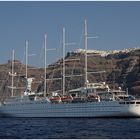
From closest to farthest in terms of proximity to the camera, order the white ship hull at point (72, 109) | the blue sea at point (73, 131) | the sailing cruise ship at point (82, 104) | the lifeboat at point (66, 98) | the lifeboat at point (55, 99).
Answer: the blue sea at point (73, 131) → the white ship hull at point (72, 109) → the sailing cruise ship at point (82, 104) → the lifeboat at point (66, 98) → the lifeboat at point (55, 99)

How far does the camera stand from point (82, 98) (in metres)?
→ 109

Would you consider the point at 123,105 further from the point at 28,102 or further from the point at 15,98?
the point at 15,98

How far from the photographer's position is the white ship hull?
10044 cm

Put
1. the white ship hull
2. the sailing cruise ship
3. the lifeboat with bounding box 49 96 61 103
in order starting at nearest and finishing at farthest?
the white ship hull → the sailing cruise ship → the lifeboat with bounding box 49 96 61 103

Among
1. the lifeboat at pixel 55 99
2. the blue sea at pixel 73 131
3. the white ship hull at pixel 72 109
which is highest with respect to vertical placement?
the lifeboat at pixel 55 99

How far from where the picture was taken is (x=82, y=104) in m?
108

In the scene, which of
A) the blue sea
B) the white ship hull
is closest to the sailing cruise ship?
the white ship hull

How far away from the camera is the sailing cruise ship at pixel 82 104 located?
10106 cm

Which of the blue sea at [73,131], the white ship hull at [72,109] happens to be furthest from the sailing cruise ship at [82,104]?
the blue sea at [73,131]

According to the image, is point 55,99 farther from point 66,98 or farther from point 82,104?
point 82,104

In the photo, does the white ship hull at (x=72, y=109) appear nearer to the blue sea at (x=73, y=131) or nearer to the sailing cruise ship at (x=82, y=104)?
the sailing cruise ship at (x=82, y=104)

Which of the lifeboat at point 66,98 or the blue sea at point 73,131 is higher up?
the lifeboat at point 66,98

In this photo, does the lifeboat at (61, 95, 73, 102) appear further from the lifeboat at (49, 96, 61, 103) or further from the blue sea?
the blue sea

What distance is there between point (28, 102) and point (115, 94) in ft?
80.6
